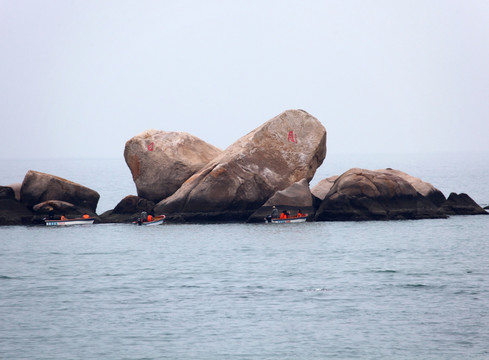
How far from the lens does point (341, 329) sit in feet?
88.1

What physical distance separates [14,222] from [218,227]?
48.8ft

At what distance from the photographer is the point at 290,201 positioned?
55.3 m

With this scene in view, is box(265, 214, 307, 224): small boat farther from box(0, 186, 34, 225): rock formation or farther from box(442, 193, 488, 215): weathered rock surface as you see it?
box(0, 186, 34, 225): rock formation

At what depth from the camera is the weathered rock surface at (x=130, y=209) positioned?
59.8m

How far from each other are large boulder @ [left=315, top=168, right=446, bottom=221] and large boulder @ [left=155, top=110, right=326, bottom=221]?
301 cm

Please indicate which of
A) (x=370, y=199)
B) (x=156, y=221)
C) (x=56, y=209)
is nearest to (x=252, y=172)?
(x=156, y=221)

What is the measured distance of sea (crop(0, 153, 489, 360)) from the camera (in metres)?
25.3

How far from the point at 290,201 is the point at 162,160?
10.2m

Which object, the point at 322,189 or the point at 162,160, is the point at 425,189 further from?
the point at 162,160

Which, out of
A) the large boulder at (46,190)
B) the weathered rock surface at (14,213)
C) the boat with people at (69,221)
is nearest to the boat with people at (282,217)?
the boat with people at (69,221)

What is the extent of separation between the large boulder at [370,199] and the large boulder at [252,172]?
3.01 meters

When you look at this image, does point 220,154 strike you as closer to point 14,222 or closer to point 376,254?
point 14,222

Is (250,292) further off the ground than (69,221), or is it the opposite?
(69,221)

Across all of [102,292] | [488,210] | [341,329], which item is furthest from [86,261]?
[488,210]
